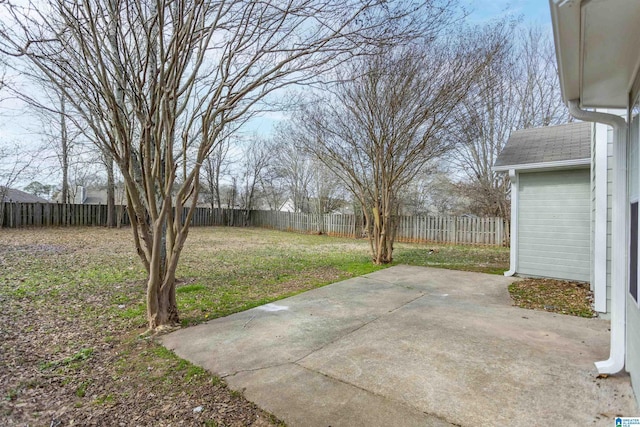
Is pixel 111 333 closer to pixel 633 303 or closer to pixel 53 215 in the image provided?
pixel 633 303

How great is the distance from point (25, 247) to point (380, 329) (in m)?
10.1

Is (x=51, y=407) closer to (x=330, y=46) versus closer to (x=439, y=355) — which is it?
(x=439, y=355)

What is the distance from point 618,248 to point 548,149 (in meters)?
4.79

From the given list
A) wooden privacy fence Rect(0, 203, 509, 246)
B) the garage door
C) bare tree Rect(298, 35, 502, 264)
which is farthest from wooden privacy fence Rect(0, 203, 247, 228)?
the garage door

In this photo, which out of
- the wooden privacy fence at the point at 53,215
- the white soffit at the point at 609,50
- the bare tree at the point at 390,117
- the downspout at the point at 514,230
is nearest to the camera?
the white soffit at the point at 609,50

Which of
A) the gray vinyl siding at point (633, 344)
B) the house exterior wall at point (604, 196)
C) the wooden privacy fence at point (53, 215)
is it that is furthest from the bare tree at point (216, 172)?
the gray vinyl siding at point (633, 344)

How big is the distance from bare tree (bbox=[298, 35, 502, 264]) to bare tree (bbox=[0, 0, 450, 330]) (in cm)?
212

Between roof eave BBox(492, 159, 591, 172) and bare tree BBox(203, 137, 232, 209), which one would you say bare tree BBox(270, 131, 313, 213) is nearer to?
bare tree BBox(203, 137, 232, 209)

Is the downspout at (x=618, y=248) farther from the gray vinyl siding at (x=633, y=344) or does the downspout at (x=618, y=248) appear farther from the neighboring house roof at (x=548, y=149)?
the neighboring house roof at (x=548, y=149)

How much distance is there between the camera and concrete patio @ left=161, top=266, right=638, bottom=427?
6.64 ft

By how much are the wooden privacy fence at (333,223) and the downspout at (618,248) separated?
1030cm

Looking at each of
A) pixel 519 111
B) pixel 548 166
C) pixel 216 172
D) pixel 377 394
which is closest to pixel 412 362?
pixel 377 394

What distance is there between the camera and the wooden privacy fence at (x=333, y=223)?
12625 mm

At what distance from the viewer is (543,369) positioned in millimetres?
2561
